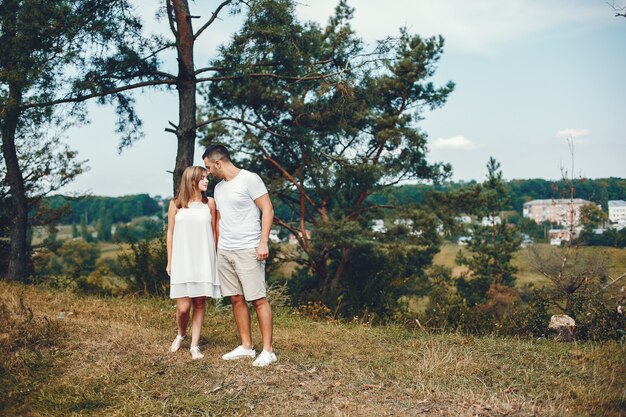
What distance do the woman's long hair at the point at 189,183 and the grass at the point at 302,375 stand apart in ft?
4.85

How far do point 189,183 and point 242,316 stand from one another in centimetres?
134

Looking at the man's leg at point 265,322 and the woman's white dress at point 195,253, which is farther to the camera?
the woman's white dress at point 195,253

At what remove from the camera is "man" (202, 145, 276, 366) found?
200 inches

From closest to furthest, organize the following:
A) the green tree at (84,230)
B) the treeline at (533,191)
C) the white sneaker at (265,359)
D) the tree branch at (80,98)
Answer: the white sneaker at (265,359) → the tree branch at (80,98) → the treeline at (533,191) → the green tree at (84,230)

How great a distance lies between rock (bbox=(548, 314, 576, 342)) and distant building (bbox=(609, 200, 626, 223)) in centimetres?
356

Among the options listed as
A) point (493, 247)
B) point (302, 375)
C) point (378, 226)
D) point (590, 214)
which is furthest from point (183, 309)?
point (493, 247)

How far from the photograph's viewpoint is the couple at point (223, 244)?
5090 millimetres

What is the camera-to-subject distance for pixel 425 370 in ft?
16.3

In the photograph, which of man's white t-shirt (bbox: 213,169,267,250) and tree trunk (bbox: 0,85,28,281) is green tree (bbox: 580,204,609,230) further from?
tree trunk (bbox: 0,85,28,281)

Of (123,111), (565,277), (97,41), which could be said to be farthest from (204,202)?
(565,277)

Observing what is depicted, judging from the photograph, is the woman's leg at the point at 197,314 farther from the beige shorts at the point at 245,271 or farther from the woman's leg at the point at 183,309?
the beige shorts at the point at 245,271

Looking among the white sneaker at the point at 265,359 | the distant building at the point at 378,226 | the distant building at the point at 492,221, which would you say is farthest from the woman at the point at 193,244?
the distant building at the point at 492,221

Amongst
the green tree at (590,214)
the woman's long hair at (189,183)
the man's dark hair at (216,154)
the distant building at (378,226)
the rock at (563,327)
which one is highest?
the man's dark hair at (216,154)

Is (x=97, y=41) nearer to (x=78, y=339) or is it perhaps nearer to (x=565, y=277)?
(x=78, y=339)
